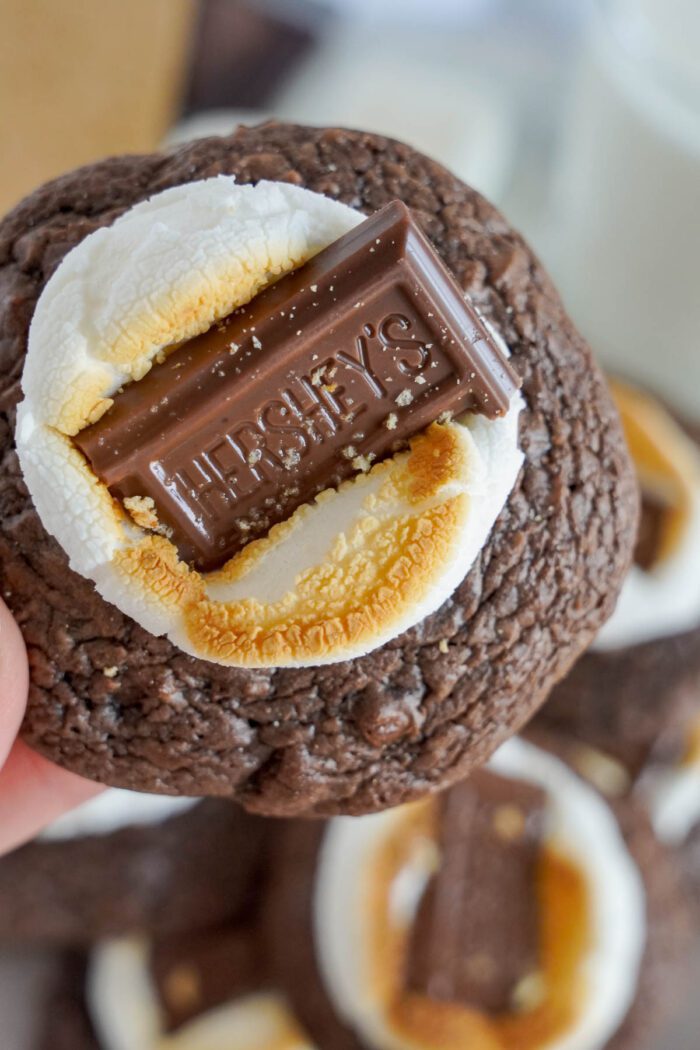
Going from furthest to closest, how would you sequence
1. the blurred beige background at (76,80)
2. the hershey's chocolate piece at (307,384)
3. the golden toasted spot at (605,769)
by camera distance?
1. the blurred beige background at (76,80)
2. the golden toasted spot at (605,769)
3. the hershey's chocolate piece at (307,384)

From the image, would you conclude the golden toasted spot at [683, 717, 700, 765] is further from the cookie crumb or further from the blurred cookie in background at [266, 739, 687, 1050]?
the cookie crumb

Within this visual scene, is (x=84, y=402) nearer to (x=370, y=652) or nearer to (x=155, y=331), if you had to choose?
(x=155, y=331)

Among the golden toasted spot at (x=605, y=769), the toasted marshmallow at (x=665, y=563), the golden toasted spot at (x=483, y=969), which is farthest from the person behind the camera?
the golden toasted spot at (x=605, y=769)

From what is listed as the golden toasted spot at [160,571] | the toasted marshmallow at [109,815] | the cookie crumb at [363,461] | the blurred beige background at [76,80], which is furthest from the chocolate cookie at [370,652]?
the blurred beige background at [76,80]

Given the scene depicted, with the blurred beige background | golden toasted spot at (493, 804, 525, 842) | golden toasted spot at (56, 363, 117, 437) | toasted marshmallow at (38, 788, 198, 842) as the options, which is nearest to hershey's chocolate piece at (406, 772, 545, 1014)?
golden toasted spot at (493, 804, 525, 842)

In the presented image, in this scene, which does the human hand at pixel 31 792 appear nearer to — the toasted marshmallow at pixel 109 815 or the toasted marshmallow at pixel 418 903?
the toasted marshmallow at pixel 109 815

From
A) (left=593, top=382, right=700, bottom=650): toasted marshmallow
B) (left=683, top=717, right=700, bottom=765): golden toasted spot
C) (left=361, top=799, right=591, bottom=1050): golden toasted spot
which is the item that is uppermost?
(left=593, top=382, right=700, bottom=650): toasted marshmallow

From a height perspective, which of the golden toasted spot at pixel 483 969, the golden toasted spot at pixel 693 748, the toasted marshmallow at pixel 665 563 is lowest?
the golden toasted spot at pixel 693 748

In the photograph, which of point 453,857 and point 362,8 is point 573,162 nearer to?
point 362,8
